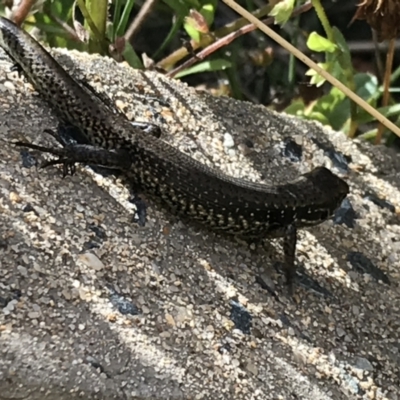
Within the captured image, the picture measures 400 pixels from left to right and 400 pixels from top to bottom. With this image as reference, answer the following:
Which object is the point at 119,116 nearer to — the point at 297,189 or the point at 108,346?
the point at 297,189

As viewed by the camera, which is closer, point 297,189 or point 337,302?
point 337,302

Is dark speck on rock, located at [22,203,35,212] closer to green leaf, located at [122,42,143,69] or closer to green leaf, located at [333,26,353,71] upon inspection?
green leaf, located at [122,42,143,69]

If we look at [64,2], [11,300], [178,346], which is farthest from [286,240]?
[64,2]

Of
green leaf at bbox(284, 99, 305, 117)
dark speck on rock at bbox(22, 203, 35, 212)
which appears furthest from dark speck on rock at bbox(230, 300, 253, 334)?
green leaf at bbox(284, 99, 305, 117)

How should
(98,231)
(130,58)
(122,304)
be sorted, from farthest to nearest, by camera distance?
(130,58), (98,231), (122,304)

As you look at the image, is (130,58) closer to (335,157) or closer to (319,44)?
(319,44)

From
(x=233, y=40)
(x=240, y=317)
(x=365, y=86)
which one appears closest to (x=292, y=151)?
(x=365, y=86)
